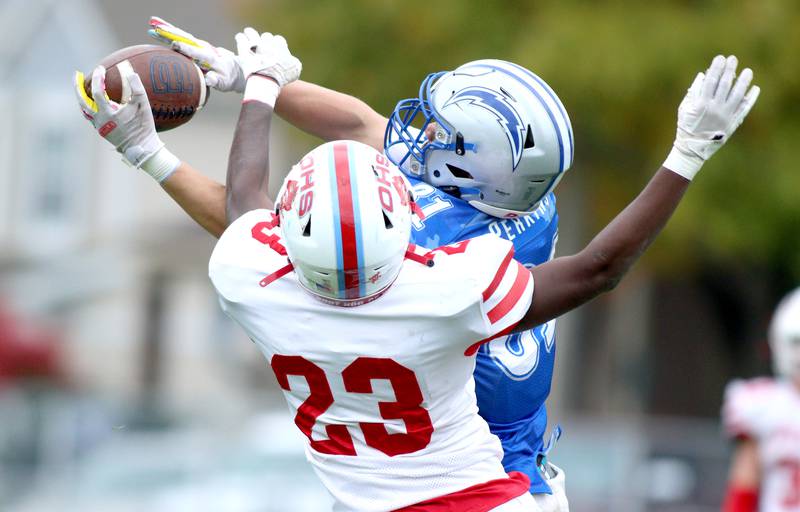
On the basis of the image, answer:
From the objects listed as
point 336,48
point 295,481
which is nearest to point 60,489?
point 295,481

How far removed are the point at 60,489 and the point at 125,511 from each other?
146cm

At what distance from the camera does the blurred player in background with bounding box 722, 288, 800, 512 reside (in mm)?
7305

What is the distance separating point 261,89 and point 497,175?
80cm

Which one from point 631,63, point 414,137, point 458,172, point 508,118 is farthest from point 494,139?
point 631,63

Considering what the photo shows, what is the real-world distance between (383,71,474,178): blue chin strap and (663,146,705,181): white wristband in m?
0.68

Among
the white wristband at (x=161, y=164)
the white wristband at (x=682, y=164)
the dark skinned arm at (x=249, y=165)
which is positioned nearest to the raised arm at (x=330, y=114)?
the dark skinned arm at (x=249, y=165)

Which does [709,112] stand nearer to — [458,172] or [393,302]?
[458,172]

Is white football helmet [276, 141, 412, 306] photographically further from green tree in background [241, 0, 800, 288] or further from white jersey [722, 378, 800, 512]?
green tree in background [241, 0, 800, 288]

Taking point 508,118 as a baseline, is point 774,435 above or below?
below

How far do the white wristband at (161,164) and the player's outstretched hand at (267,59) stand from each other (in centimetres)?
37

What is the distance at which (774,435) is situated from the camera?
7.34 metres

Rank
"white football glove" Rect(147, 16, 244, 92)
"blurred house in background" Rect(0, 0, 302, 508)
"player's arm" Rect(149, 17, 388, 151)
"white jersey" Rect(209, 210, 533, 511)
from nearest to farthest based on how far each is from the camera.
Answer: "white jersey" Rect(209, 210, 533, 511)
"white football glove" Rect(147, 16, 244, 92)
"player's arm" Rect(149, 17, 388, 151)
"blurred house in background" Rect(0, 0, 302, 508)

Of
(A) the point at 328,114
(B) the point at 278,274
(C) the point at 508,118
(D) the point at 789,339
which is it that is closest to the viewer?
(B) the point at 278,274

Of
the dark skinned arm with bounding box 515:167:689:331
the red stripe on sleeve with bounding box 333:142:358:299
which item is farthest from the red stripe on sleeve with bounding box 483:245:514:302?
the red stripe on sleeve with bounding box 333:142:358:299
